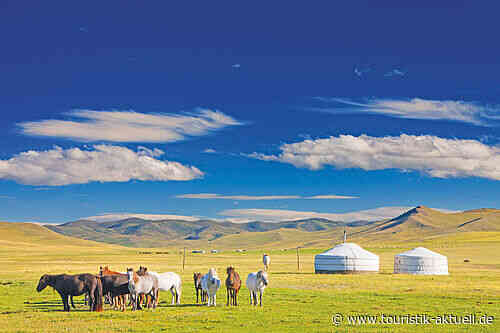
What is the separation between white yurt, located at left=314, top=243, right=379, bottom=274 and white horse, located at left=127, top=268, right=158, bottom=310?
4187 centimetres

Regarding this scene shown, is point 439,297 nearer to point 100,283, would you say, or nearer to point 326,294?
point 326,294

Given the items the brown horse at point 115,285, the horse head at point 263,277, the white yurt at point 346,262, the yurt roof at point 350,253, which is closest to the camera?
the brown horse at point 115,285

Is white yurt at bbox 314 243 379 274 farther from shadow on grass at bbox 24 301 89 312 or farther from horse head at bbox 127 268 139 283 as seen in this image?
horse head at bbox 127 268 139 283

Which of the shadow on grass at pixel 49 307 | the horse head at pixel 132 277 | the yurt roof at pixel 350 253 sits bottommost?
the shadow on grass at pixel 49 307

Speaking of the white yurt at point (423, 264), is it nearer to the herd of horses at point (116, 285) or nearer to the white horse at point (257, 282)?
the white horse at point (257, 282)

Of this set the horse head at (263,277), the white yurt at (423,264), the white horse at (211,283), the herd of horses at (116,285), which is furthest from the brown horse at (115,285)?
the white yurt at (423,264)

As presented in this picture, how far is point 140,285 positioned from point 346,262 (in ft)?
142

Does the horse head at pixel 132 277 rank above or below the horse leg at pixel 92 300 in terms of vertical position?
above

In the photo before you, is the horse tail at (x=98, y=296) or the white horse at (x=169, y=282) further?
the white horse at (x=169, y=282)

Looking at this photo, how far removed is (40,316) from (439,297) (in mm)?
25120

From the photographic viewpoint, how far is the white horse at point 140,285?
25.6 meters

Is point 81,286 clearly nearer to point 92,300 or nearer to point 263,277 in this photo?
point 92,300

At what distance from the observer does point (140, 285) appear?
25.9 m

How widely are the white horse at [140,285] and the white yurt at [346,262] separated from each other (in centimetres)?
4187
